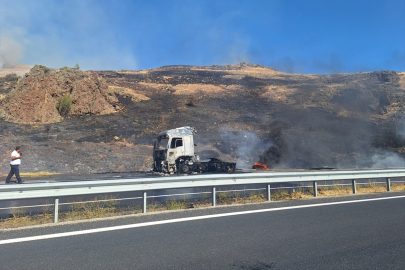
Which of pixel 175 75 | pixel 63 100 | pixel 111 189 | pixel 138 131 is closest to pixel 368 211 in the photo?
pixel 111 189

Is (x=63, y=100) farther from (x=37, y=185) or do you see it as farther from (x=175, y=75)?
(x=175, y=75)

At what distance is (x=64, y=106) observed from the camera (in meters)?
29.6

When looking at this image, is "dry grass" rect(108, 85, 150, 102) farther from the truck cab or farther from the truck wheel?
the truck wheel

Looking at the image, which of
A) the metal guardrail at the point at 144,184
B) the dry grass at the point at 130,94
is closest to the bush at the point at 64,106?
the dry grass at the point at 130,94

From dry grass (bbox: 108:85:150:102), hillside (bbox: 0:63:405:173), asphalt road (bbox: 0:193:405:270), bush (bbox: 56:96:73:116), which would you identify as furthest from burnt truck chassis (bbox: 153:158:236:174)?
dry grass (bbox: 108:85:150:102)

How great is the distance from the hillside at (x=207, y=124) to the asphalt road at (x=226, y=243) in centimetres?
1610

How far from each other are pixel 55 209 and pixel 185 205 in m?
3.38

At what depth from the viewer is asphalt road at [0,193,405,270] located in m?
4.43

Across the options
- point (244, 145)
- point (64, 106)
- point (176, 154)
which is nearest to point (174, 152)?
point (176, 154)

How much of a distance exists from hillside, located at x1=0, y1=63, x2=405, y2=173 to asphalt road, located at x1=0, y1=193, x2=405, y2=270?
16.1 metres

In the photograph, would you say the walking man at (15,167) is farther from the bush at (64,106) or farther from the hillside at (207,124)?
the bush at (64,106)

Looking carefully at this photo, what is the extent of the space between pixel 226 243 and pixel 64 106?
2799 centimetres

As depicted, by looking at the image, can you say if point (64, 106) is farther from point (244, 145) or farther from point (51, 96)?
point (244, 145)

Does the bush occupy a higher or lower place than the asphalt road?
higher
